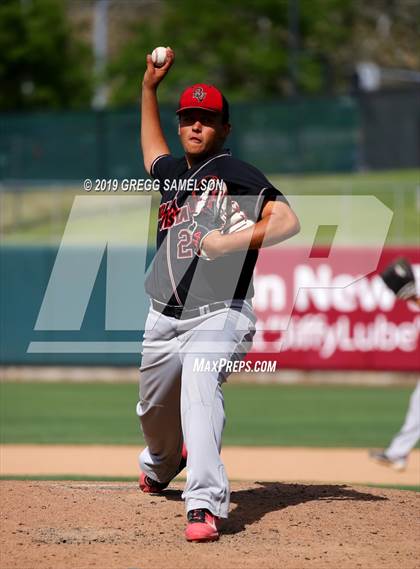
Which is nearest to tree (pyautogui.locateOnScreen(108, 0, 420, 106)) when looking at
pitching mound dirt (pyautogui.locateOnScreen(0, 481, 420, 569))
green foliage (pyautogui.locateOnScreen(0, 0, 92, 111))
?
green foliage (pyautogui.locateOnScreen(0, 0, 92, 111))

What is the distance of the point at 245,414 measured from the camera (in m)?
14.0

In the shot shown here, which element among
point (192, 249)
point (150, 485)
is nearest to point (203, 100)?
point (192, 249)

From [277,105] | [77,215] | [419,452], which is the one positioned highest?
[277,105]

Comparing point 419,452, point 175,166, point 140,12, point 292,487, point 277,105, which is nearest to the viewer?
point 175,166

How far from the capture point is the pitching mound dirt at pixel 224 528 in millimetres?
5426

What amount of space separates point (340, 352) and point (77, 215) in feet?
26.4

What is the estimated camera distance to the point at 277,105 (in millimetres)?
25266

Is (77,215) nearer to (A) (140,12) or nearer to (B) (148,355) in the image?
(B) (148,355)

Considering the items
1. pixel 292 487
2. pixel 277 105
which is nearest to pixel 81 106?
pixel 277 105

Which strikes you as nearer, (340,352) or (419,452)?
(419,452)

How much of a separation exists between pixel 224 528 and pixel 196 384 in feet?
2.86

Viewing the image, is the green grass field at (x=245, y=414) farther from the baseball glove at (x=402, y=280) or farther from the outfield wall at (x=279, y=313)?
the baseball glove at (x=402, y=280)

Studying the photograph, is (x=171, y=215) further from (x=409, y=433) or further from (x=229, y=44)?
(x=229, y=44)

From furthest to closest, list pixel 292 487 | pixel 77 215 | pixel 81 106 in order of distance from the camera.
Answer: pixel 81 106 → pixel 77 215 → pixel 292 487
